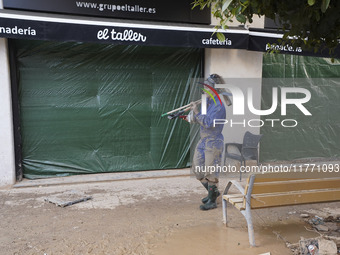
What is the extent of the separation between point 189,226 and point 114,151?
2.76 m

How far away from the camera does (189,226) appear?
412 cm

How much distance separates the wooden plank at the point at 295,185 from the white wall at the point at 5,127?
409 cm

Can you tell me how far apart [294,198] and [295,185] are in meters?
0.14

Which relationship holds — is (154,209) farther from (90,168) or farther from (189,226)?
(90,168)

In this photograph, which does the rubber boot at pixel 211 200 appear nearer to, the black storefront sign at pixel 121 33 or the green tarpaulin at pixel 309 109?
the black storefront sign at pixel 121 33

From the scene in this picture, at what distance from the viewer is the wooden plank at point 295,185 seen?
11.6ft

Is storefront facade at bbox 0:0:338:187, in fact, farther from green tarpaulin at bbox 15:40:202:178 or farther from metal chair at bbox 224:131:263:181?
metal chair at bbox 224:131:263:181

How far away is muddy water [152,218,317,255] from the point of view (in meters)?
3.47

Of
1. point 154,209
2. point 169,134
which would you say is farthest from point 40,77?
point 154,209

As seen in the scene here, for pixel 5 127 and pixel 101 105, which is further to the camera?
pixel 101 105

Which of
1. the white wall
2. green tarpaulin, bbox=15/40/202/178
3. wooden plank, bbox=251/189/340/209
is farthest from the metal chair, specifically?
the white wall

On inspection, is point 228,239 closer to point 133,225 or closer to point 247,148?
point 133,225

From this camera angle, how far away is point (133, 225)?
4164 mm

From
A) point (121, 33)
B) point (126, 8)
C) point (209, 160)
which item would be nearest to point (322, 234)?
point (209, 160)
